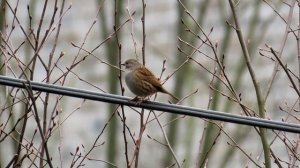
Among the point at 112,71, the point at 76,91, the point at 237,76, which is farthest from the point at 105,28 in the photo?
the point at 76,91

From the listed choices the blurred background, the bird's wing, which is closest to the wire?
the bird's wing

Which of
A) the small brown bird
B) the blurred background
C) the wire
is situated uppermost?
the blurred background

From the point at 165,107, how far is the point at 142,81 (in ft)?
4.79

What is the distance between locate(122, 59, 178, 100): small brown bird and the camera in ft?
24.5

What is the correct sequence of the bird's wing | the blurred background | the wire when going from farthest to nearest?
1. the blurred background
2. the bird's wing
3. the wire

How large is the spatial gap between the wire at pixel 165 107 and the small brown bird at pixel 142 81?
117 cm

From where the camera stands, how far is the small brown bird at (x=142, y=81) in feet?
24.5

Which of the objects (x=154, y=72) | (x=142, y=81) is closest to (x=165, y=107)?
(x=142, y=81)

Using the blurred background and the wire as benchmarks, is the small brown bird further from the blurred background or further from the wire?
the blurred background

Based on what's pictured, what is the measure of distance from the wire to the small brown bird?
1166mm

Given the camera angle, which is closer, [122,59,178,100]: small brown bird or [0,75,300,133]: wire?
[0,75,300,133]: wire

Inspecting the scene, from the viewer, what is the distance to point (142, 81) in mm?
7512

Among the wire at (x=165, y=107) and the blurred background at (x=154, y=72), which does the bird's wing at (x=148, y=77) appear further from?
the blurred background at (x=154, y=72)

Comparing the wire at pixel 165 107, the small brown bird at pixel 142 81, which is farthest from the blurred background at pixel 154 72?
the wire at pixel 165 107
